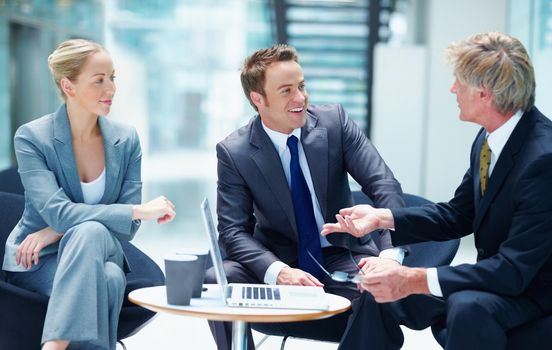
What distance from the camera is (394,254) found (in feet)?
10.3

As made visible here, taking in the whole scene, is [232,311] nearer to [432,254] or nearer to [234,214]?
[234,214]

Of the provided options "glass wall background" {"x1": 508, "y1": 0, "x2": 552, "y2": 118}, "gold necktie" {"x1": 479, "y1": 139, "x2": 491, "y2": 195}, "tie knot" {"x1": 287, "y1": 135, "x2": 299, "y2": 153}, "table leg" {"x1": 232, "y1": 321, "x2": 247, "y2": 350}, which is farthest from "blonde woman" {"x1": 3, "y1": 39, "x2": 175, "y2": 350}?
"glass wall background" {"x1": 508, "y1": 0, "x2": 552, "y2": 118}

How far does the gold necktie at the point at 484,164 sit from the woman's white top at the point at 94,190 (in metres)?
1.46

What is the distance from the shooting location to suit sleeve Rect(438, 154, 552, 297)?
2402 mm

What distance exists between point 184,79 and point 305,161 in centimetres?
958

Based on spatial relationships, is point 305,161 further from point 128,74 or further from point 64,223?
point 128,74

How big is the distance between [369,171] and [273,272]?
641mm

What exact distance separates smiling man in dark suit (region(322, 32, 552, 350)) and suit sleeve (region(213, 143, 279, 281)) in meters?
0.68

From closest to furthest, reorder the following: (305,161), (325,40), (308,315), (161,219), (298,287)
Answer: (308,315) → (298,287) → (161,219) → (305,161) → (325,40)

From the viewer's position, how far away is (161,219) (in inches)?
118

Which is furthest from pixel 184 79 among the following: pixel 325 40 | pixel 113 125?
pixel 113 125

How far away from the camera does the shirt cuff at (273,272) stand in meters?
3.04

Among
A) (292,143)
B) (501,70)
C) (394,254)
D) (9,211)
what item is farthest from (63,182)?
(501,70)

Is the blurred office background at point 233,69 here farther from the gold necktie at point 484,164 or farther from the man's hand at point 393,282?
the man's hand at point 393,282
